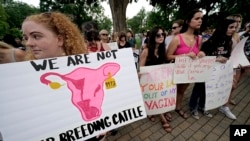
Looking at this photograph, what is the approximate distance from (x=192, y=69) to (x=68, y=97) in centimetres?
222

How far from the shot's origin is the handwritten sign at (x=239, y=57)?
121 inches

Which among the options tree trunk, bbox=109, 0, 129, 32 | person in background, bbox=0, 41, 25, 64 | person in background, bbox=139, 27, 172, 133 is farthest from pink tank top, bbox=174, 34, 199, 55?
tree trunk, bbox=109, 0, 129, 32

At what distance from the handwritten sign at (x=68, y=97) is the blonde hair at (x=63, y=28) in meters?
0.17

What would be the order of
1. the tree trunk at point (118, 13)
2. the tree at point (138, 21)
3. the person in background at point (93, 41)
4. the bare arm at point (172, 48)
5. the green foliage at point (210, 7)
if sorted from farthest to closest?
the tree at point (138, 21)
the green foliage at point (210, 7)
the tree trunk at point (118, 13)
the person in background at point (93, 41)
the bare arm at point (172, 48)

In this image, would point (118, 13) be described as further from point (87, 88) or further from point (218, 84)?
point (87, 88)

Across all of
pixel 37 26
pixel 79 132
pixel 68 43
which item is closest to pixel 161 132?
pixel 79 132

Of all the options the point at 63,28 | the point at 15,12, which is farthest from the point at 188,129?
the point at 15,12

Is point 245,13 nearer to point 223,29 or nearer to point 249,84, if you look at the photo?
point 249,84

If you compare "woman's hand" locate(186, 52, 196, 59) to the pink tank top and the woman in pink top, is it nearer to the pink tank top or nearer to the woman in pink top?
the woman in pink top

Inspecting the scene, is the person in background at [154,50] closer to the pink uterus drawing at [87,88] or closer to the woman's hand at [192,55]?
the woman's hand at [192,55]

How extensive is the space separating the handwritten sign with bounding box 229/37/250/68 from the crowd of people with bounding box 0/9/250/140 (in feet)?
0.24

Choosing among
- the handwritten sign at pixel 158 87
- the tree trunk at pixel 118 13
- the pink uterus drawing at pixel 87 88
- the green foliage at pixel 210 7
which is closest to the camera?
the pink uterus drawing at pixel 87 88

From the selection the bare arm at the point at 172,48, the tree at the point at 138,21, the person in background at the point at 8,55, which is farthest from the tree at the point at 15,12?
the person in background at the point at 8,55

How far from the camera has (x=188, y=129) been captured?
2979mm
